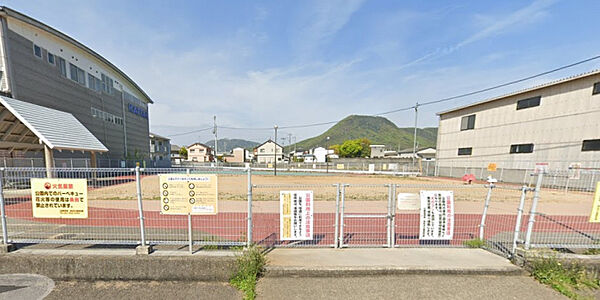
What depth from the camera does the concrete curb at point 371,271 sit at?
124 inches

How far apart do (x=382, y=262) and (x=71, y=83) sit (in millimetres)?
27030

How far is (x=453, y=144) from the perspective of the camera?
24.7 meters

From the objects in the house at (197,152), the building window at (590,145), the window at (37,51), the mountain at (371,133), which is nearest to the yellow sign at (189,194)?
the window at (37,51)

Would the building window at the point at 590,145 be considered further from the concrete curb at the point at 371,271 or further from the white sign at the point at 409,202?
the white sign at the point at 409,202

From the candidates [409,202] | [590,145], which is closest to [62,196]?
[409,202]

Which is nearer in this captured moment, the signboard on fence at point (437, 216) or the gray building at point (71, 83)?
the signboard on fence at point (437, 216)

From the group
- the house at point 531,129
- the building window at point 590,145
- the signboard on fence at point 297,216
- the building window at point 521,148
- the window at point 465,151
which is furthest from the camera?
the window at point 465,151

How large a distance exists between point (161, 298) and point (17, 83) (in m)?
20.2

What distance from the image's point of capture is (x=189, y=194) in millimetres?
3387

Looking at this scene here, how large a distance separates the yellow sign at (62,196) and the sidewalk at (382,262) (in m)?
3.34

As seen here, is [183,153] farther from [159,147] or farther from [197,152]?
[159,147]

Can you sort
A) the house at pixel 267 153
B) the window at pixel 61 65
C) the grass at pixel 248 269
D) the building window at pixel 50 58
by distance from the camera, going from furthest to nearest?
the house at pixel 267 153
the window at pixel 61 65
the building window at pixel 50 58
the grass at pixel 248 269

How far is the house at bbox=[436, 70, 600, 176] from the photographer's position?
1514 cm

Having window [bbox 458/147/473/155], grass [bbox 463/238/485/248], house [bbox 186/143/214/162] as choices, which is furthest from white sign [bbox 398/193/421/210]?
house [bbox 186/143/214/162]
